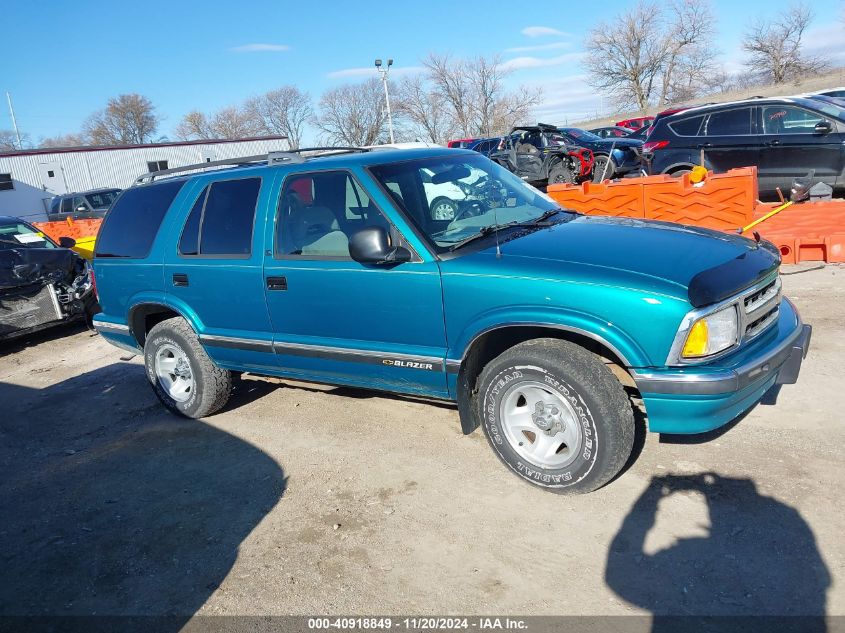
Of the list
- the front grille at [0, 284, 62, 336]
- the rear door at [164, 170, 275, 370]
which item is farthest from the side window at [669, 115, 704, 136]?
the front grille at [0, 284, 62, 336]

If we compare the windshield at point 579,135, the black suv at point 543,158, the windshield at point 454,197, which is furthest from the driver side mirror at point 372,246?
the windshield at point 579,135

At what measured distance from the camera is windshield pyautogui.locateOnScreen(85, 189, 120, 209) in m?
22.6

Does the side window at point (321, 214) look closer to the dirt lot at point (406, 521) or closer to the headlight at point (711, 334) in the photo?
the dirt lot at point (406, 521)

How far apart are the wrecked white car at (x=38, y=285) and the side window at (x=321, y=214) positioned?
5.47 metres

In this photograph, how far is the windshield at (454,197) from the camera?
13.0ft

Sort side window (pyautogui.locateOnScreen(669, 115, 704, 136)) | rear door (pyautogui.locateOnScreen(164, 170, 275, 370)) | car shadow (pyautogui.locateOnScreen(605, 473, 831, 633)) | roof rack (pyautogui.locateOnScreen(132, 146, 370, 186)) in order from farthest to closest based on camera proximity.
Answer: side window (pyautogui.locateOnScreen(669, 115, 704, 136)), roof rack (pyautogui.locateOnScreen(132, 146, 370, 186)), rear door (pyautogui.locateOnScreen(164, 170, 275, 370)), car shadow (pyautogui.locateOnScreen(605, 473, 831, 633))

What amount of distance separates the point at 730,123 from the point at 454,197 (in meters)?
8.32

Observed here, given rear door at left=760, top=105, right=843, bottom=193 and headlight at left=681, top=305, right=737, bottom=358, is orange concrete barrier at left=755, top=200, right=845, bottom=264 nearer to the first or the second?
rear door at left=760, top=105, right=843, bottom=193

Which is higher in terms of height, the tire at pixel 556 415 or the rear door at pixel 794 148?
the rear door at pixel 794 148

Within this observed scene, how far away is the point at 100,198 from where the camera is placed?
75.4 ft

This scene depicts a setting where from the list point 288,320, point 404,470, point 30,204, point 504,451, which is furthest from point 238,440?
point 30,204

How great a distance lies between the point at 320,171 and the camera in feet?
14.1

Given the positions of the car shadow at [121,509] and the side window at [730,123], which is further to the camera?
the side window at [730,123]

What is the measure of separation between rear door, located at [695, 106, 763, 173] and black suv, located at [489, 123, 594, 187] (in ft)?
15.1
